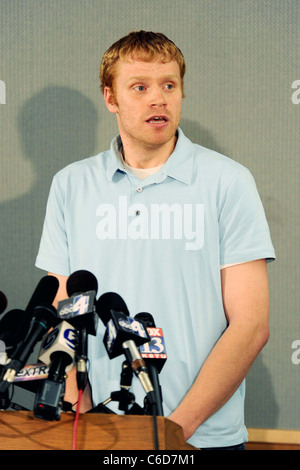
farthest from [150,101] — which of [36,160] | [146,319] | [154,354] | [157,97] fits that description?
[154,354]

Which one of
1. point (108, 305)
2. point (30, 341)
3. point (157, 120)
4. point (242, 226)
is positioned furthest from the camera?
point (157, 120)

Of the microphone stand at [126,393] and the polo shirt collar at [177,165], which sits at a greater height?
the polo shirt collar at [177,165]

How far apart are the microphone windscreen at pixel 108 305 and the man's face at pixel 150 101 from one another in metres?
0.88

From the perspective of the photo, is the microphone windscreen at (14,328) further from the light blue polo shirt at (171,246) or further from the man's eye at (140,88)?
the man's eye at (140,88)

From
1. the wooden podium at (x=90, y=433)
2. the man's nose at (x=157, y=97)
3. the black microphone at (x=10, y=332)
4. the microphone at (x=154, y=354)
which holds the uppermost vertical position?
the man's nose at (x=157, y=97)

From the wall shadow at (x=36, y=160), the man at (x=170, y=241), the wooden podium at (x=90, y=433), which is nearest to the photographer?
the wooden podium at (x=90, y=433)

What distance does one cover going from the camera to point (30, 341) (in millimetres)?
976

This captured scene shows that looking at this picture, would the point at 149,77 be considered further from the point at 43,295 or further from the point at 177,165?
the point at 43,295

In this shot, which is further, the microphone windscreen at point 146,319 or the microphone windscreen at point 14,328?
the microphone windscreen at point 146,319

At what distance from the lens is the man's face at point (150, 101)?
1837 millimetres

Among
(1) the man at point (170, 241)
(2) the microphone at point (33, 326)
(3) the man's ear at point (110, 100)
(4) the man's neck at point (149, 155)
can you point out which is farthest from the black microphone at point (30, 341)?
(3) the man's ear at point (110, 100)

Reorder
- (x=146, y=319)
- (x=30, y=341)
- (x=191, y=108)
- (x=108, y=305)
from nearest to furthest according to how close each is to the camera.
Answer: (x=30, y=341)
(x=108, y=305)
(x=146, y=319)
(x=191, y=108)

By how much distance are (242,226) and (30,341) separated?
0.94 metres

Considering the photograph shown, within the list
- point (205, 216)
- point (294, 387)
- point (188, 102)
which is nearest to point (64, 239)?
point (205, 216)
